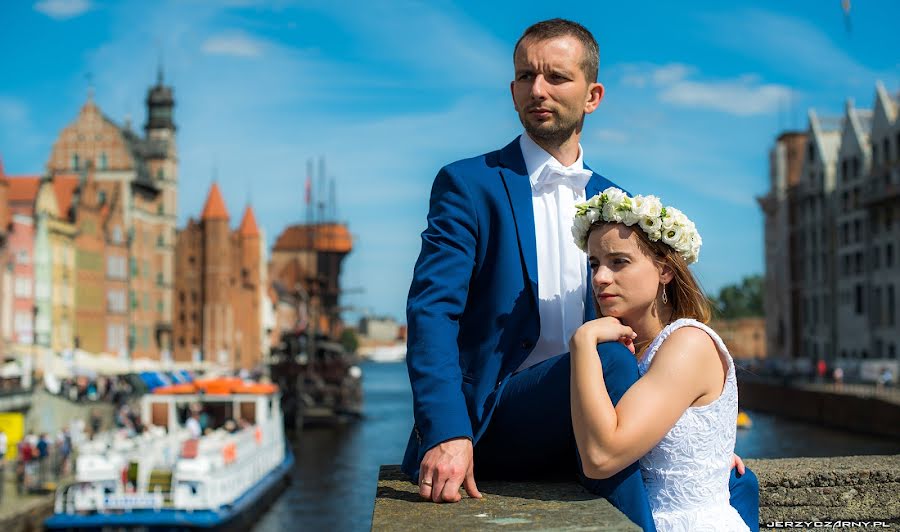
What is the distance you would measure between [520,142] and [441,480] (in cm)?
119

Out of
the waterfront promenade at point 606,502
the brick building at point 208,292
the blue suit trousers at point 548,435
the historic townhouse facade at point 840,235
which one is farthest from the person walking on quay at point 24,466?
the brick building at point 208,292

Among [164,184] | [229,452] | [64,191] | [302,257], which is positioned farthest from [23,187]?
[302,257]

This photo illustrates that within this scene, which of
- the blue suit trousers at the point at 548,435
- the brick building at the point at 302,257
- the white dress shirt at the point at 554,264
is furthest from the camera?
the brick building at the point at 302,257

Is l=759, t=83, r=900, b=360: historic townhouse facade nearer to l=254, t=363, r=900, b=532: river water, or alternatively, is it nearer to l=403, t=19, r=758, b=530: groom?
l=254, t=363, r=900, b=532: river water

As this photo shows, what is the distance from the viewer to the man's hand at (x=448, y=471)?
10.1ft

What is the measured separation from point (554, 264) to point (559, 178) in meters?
0.31

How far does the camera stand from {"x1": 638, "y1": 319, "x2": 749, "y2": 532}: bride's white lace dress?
3072mm

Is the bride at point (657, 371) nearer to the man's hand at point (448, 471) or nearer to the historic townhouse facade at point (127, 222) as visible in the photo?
the man's hand at point (448, 471)

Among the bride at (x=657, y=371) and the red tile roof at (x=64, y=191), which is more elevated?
the red tile roof at (x=64, y=191)

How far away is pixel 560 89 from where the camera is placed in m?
3.57

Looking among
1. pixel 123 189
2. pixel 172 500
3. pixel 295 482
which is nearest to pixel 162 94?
pixel 123 189

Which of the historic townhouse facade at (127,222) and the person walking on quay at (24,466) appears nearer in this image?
the person walking on quay at (24,466)

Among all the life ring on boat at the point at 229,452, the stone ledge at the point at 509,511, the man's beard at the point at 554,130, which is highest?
the man's beard at the point at 554,130

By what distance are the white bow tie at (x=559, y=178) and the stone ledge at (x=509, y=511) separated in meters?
0.95
